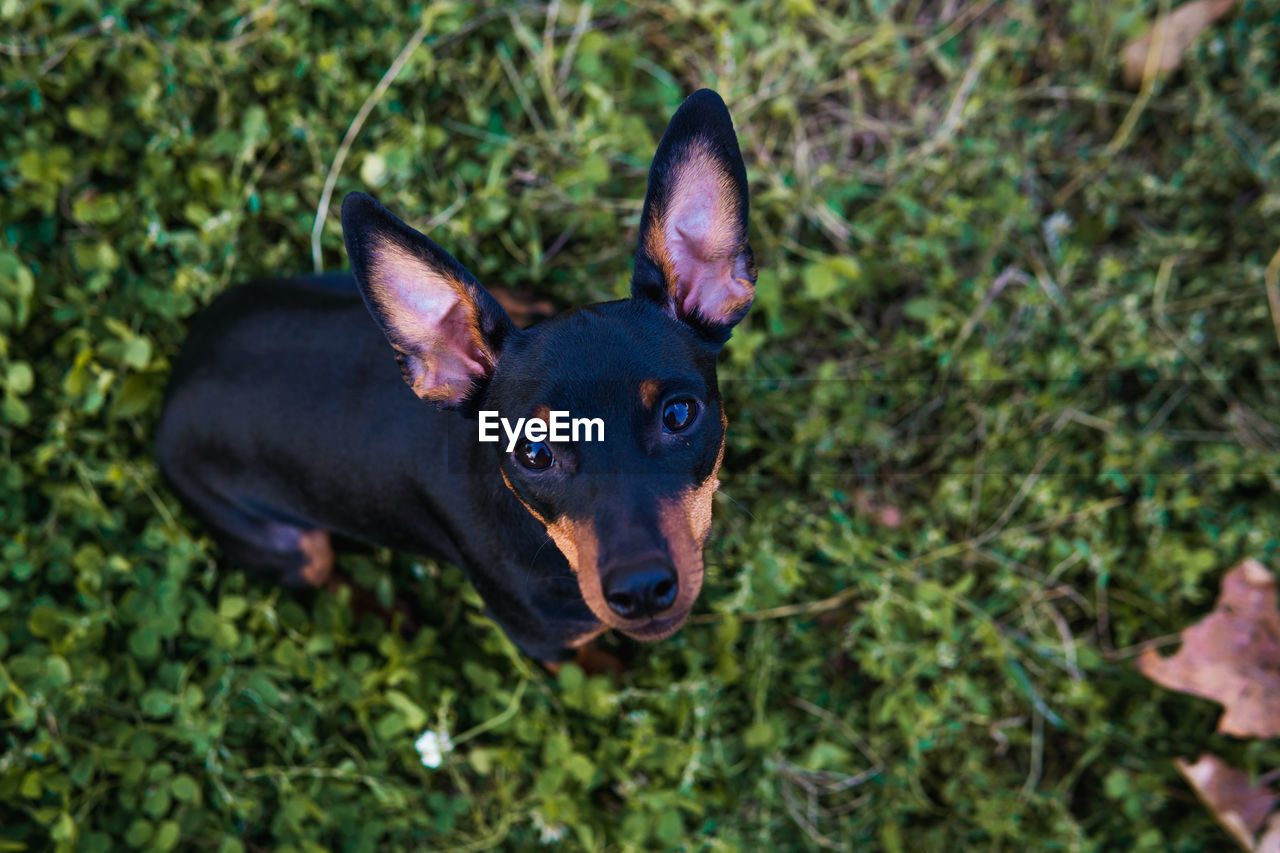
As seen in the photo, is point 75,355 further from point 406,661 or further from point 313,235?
point 406,661

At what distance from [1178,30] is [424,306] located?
4.30m

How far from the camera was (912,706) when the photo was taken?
4078 millimetres

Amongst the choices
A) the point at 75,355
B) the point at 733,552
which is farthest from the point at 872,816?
the point at 75,355

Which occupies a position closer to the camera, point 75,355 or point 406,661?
point 406,661

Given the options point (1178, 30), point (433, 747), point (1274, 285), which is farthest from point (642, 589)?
point (1178, 30)

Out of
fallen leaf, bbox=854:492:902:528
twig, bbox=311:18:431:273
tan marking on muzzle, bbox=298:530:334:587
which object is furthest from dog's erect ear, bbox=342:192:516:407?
fallen leaf, bbox=854:492:902:528

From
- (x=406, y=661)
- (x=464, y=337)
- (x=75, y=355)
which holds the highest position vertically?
(x=464, y=337)

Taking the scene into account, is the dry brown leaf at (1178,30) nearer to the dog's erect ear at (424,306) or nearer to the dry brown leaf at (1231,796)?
the dry brown leaf at (1231,796)

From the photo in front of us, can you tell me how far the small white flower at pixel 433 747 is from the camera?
12.1 feet

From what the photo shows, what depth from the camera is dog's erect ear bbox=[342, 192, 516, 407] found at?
248 cm

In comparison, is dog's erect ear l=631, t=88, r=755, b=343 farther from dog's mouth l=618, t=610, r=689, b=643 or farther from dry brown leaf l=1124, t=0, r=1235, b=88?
dry brown leaf l=1124, t=0, r=1235, b=88

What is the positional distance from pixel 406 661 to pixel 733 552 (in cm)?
160

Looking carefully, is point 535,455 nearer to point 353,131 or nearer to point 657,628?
point 657,628

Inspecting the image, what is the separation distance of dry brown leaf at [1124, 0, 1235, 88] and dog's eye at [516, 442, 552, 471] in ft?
13.3
